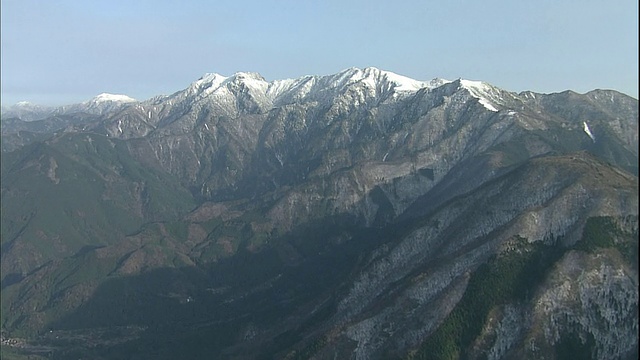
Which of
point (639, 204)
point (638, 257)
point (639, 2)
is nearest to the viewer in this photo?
point (638, 257)

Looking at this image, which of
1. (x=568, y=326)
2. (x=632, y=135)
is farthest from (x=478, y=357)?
(x=632, y=135)

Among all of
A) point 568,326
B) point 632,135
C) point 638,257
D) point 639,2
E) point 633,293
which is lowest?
point 568,326

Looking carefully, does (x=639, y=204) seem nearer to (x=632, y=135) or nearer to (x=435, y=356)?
(x=632, y=135)

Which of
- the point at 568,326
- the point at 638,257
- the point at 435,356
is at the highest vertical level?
the point at 638,257

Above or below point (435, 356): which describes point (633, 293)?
above

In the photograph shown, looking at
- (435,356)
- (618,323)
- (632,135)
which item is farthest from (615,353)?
(632,135)

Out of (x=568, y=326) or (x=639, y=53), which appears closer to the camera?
(x=639, y=53)

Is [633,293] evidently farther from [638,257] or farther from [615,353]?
[638,257]

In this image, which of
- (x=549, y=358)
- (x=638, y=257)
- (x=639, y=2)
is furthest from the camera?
(x=549, y=358)

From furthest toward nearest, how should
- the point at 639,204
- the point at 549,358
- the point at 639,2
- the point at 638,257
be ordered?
the point at 549,358
the point at 639,2
the point at 639,204
the point at 638,257
